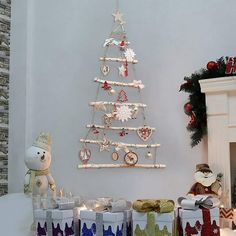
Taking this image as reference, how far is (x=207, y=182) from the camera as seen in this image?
234 cm

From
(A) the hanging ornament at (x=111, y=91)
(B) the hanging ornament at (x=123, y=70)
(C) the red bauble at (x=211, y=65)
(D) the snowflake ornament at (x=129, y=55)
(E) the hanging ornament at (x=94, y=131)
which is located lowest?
(E) the hanging ornament at (x=94, y=131)

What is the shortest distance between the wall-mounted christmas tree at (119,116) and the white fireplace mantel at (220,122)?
431 millimetres

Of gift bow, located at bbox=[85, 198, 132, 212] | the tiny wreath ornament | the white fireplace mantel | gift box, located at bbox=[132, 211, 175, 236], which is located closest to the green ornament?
gift box, located at bbox=[132, 211, 175, 236]

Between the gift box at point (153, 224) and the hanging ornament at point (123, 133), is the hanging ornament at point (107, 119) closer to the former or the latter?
the hanging ornament at point (123, 133)

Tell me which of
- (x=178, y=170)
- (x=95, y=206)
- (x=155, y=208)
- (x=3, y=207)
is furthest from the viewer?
(x=178, y=170)

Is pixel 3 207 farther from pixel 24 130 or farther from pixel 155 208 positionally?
pixel 155 208

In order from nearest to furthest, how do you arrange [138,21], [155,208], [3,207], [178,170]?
[155,208] < [3,207] < [178,170] < [138,21]

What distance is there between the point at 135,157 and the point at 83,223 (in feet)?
3.58

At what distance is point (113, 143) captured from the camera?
9.31 feet

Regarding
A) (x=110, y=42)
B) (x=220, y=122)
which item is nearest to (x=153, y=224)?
(x=220, y=122)

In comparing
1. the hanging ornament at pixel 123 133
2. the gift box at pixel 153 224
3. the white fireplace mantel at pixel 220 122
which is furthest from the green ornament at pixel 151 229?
the hanging ornament at pixel 123 133

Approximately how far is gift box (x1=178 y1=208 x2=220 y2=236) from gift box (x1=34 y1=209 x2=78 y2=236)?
0.45m

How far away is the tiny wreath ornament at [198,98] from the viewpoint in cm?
250

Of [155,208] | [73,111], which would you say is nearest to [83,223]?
[155,208]
